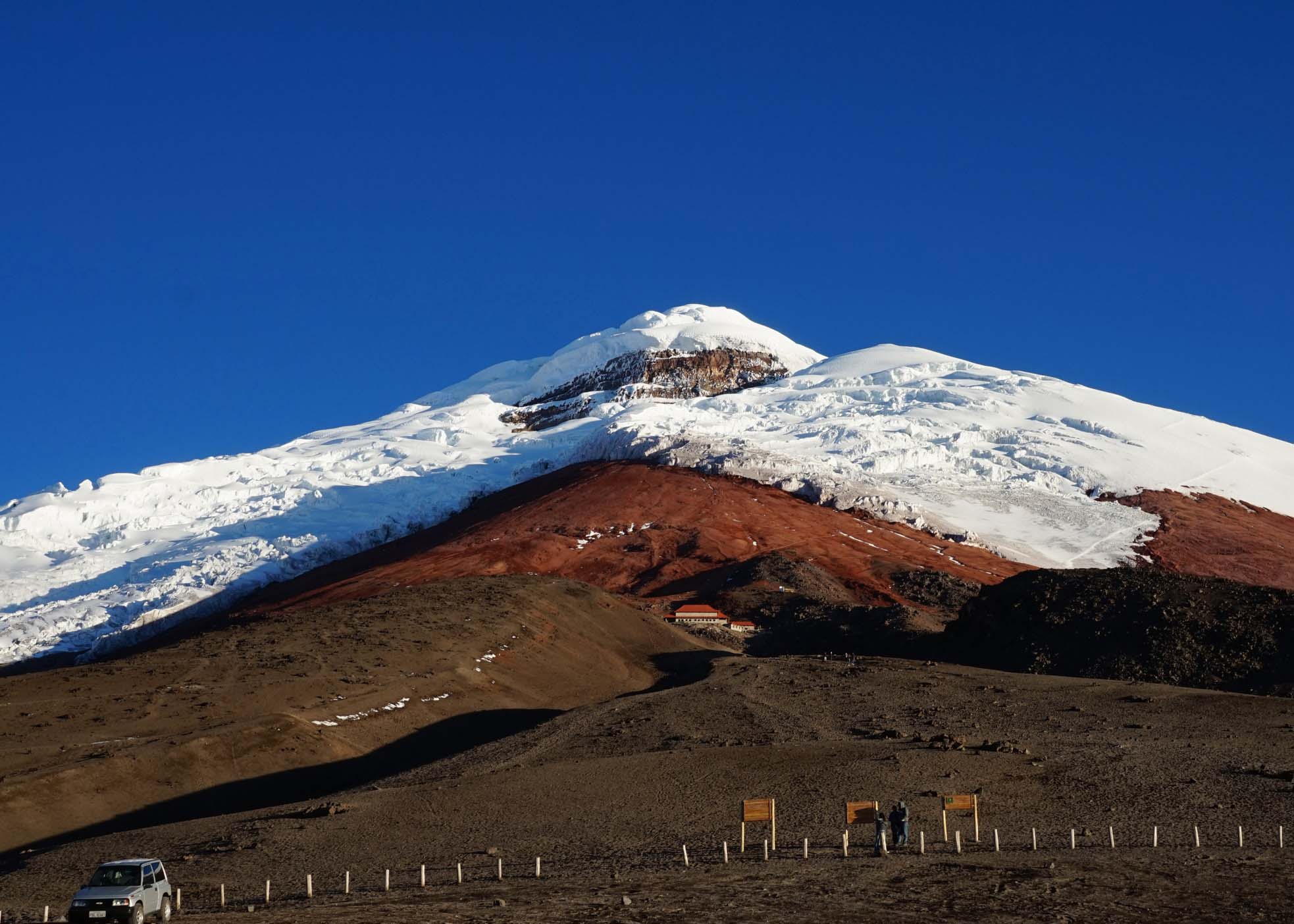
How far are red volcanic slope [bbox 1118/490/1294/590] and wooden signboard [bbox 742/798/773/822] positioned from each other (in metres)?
80.1

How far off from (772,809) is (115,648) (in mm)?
83986

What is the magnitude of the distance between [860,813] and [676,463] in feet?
323

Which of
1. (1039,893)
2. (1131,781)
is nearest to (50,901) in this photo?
(1039,893)

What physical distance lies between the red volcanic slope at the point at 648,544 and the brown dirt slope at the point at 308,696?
1632cm

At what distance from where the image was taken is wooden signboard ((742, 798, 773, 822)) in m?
28.9

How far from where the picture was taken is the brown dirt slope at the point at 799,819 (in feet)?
80.8

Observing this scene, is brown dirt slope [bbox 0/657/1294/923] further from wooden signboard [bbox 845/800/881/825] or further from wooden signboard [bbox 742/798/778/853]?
wooden signboard [bbox 742/798/778/853]

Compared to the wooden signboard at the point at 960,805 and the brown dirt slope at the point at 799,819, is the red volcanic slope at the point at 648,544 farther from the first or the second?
the wooden signboard at the point at 960,805

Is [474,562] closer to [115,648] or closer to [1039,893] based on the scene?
[115,648]

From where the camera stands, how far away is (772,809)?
95.9 ft

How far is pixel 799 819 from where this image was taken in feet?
109

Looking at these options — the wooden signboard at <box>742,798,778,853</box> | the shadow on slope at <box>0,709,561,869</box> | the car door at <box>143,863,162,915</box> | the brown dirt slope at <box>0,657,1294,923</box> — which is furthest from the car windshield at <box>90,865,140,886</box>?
the shadow on slope at <box>0,709,561,869</box>

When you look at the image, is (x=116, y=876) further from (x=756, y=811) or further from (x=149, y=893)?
(x=756, y=811)

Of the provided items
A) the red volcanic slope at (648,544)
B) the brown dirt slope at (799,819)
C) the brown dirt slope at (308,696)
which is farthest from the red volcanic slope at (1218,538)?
the brown dirt slope at (799,819)
